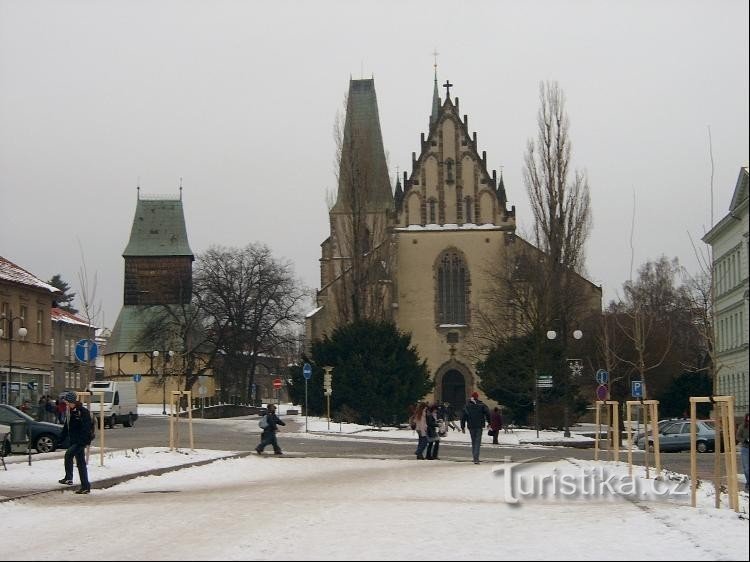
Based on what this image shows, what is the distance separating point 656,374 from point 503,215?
13.8m

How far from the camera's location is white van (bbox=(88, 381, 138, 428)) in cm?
5394

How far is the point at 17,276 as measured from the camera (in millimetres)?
57969

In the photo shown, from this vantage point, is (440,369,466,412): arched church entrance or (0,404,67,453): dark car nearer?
(0,404,67,453): dark car

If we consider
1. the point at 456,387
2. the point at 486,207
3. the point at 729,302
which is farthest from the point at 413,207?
the point at 729,302

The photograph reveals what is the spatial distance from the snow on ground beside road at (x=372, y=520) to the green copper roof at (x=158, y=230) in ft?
303

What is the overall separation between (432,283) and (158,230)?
43369 millimetres

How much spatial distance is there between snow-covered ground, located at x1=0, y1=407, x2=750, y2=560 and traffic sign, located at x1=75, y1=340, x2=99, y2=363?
9.33 ft

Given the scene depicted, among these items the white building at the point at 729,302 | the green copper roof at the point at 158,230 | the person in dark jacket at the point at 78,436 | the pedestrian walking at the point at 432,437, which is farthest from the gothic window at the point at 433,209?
the person in dark jacket at the point at 78,436

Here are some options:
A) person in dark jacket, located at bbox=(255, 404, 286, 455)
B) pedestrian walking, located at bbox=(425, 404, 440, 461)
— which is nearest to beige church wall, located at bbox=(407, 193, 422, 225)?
pedestrian walking, located at bbox=(425, 404, 440, 461)

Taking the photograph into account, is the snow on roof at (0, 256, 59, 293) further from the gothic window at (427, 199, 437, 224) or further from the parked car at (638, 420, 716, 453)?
the parked car at (638, 420, 716, 453)

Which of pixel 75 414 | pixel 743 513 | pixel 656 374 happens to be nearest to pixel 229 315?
pixel 656 374

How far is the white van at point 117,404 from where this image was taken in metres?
53.9

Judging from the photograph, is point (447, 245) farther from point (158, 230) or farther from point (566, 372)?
point (158, 230)

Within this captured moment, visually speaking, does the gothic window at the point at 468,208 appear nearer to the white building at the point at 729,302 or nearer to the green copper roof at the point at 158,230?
the white building at the point at 729,302
